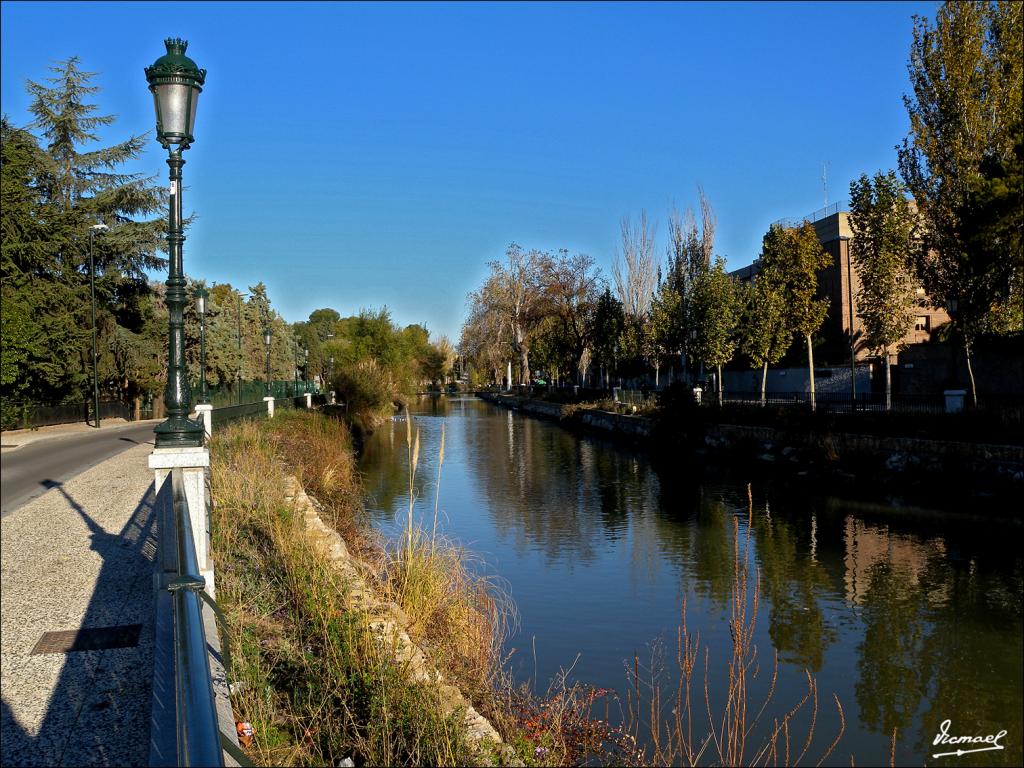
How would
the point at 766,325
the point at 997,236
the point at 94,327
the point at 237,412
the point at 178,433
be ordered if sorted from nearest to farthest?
the point at 178,433 < the point at 997,236 < the point at 237,412 < the point at 94,327 < the point at 766,325

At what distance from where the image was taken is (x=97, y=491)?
43.3ft

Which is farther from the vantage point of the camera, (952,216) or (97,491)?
(952,216)

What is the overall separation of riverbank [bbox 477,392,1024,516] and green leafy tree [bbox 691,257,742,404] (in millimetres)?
3528

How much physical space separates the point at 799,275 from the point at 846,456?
12.1 meters

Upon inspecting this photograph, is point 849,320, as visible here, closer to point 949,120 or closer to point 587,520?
point 949,120

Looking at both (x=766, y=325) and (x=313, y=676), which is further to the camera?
(x=766, y=325)

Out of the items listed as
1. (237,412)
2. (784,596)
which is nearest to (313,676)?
(784,596)

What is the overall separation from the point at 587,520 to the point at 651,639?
8.16 metres

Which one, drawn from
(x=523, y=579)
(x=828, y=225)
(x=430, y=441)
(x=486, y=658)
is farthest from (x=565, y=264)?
(x=486, y=658)

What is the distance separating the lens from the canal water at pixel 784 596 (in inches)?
313

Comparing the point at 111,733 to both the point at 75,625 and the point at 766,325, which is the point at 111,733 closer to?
the point at 75,625

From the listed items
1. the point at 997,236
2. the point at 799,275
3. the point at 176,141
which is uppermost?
the point at 799,275

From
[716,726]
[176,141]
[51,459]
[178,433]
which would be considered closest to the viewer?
[178,433]

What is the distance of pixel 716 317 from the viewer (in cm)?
3591
